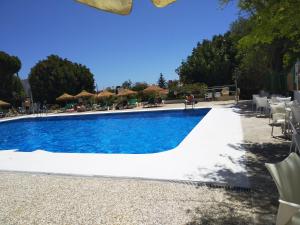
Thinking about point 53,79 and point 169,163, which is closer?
point 169,163

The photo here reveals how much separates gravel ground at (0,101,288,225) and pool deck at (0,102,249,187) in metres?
0.26

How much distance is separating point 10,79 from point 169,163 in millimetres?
35118

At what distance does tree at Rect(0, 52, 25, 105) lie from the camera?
35.8 meters

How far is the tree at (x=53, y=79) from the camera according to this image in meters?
36.5

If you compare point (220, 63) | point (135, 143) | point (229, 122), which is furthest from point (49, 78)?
point (229, 122)

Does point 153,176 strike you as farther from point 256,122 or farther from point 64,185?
point 256,122

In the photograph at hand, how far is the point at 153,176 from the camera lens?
5461 millimetres

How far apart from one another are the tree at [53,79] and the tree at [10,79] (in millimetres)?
1874

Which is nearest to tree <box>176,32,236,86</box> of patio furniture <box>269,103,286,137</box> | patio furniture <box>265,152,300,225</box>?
patio furniture <box>269,103,286,137</box>

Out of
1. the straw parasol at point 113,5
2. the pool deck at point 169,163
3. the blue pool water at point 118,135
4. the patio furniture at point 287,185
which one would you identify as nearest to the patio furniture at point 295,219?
the patio furniture at point 287,185

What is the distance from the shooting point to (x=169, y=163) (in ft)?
20.5

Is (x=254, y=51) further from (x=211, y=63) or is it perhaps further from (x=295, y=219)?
(x=295, y=219)

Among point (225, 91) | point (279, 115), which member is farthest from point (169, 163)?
point (225, 91)

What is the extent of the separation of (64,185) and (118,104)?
2008cm
